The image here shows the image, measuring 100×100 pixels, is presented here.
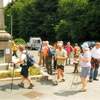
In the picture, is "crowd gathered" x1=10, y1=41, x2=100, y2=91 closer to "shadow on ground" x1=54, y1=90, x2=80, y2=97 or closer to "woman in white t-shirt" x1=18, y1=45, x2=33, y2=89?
"woman in white t-shirt" x1=18, y1=45, x2=33, y2=89

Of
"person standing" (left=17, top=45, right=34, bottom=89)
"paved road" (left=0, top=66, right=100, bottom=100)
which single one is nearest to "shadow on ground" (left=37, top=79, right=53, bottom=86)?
"paved road" (left=0, top=66, right=100, bottom=100)

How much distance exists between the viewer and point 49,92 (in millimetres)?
14695

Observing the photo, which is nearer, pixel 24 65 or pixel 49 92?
pixel 49 92

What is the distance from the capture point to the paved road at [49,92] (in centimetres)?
1384

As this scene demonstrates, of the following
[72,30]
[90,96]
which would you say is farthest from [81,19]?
[90,96]

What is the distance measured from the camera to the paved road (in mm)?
13836

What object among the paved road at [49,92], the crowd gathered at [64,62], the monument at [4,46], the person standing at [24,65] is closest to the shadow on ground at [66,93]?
the paved road at [49,92]

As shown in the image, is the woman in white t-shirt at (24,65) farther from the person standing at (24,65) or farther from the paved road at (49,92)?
the paved road at (49,92)

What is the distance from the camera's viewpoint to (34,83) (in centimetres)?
1633

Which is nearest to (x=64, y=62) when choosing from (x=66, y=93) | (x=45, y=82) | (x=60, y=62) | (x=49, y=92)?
(x=60, y=62)

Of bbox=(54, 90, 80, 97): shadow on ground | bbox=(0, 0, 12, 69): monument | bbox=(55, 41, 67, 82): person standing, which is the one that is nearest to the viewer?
bbox=(54, 90, 80, 97): shadow on ground

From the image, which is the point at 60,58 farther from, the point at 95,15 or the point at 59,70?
the point at 95,15

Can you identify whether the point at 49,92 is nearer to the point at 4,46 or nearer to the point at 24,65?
the point at 24,65

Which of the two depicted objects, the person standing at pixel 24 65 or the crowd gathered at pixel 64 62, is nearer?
the crowd gathered at pixel 64 62
